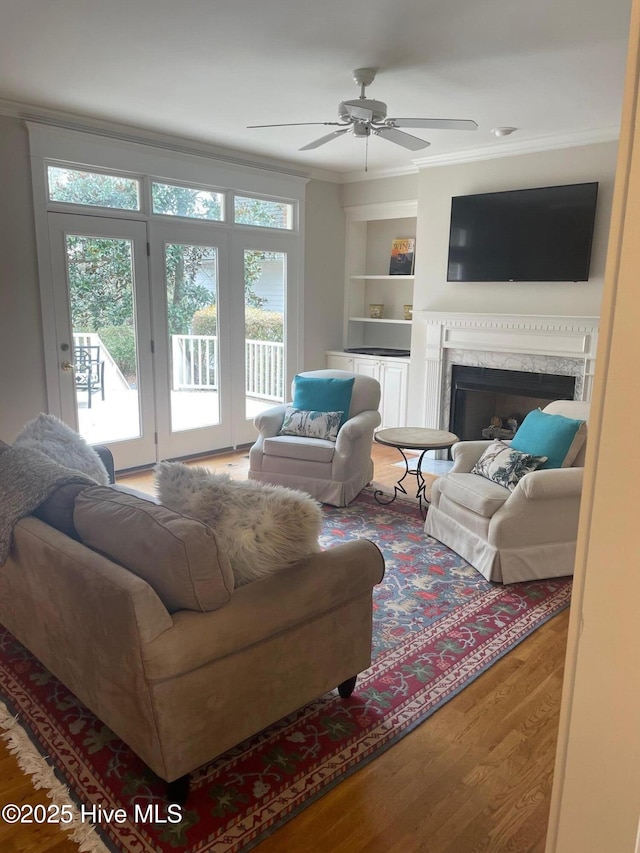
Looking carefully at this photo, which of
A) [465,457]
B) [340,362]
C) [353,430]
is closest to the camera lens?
[465,457]

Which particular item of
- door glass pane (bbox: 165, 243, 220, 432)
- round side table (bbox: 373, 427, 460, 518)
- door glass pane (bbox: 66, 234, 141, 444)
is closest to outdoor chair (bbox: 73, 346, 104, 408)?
door glass pane (bbox: 66, 234, 141, 444)

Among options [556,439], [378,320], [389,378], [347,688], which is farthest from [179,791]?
[378,320]

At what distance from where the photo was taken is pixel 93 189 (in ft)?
15.2

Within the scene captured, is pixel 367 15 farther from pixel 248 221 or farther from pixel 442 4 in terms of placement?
pixel 248 221

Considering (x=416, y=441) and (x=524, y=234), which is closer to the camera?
(x=416, y=441)

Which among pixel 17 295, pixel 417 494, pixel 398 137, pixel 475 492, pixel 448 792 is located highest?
pixel 398 137

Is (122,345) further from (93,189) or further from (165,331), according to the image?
(93,189)

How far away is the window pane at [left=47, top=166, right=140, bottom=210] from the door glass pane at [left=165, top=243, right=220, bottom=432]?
48 cm

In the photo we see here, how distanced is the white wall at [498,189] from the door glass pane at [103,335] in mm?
2649

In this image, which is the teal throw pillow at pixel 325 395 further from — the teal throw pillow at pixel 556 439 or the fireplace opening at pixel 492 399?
the teal throw pillow at pixel 556 439

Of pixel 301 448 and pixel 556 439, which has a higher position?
pixel 556 439

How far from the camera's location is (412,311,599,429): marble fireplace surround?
4.75 m

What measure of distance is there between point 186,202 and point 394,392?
103 inches

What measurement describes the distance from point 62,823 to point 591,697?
1.72 metres
